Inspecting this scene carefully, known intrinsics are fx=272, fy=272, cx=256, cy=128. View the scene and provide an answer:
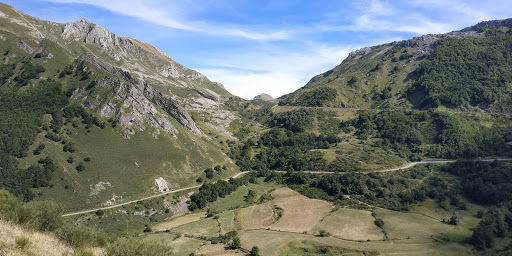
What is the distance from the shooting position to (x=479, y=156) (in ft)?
420

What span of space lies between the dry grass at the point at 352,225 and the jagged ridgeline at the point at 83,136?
5341cm

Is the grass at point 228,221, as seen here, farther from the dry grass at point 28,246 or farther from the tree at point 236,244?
the dry grass at point 28,246

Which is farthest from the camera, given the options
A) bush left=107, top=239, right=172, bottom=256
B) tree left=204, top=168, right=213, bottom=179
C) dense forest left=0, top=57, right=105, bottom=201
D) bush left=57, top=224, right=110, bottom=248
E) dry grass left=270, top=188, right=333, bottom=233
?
tree left=204, top=168, right=213, bottom=179

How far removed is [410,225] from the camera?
77.8 meters

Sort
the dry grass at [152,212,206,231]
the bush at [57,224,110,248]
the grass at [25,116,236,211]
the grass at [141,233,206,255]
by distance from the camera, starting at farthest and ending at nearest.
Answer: the dry grass at [152,212,206,231] → the grass at [25,116,236,211] → the grass at [141,233,206,255] → the bush at [57,224,110,248]

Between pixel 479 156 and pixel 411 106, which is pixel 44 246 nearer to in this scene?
pixel 479 156

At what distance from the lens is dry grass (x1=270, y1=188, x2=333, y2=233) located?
81125mm

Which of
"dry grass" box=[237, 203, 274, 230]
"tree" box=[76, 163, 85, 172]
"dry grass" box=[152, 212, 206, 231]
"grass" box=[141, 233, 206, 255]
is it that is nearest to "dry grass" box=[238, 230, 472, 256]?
"dry grass" box=[237, 203, 274, 230]

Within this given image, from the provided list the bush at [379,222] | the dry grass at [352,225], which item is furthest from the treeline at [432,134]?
the bush at [379,222]

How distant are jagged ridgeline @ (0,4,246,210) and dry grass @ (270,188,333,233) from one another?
102 feet

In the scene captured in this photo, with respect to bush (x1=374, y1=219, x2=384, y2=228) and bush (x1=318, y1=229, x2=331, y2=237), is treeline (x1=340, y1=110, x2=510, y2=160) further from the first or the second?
bush (x1=318, y1=229, x2=331, y2=237)

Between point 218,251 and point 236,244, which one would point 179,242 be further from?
point 236,244

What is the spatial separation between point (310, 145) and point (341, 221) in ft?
260

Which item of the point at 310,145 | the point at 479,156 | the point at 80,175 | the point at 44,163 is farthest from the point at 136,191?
the point at 479,156
